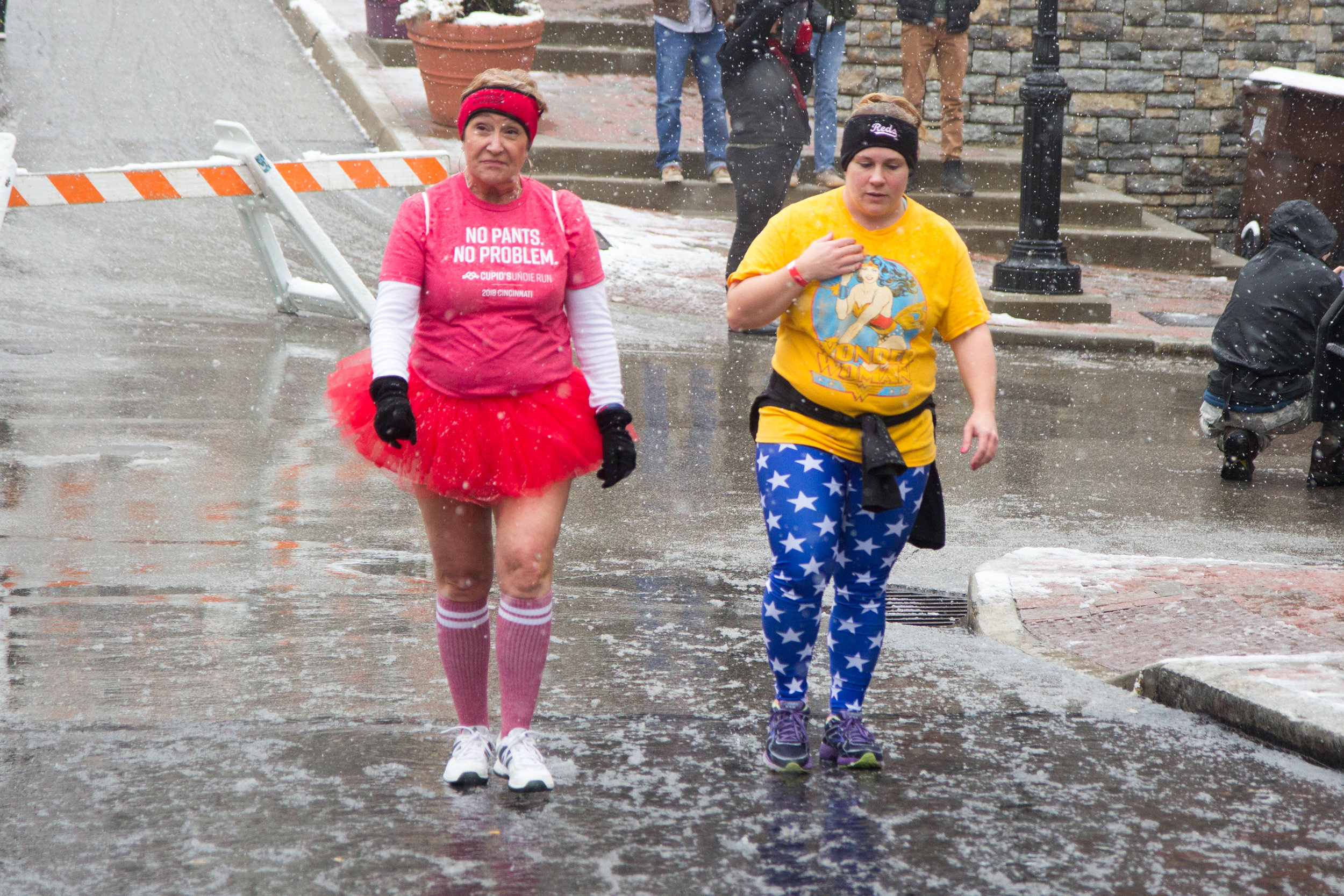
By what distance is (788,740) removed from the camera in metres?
3.92

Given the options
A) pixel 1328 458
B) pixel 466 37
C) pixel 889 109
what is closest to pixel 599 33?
pixel 466 37

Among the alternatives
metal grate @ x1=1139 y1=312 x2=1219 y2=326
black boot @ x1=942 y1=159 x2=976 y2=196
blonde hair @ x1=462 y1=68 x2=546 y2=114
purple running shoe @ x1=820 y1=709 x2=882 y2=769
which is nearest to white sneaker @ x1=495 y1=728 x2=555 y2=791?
purple running shoe @ x1=820 y1=709 x2=882 y2=769

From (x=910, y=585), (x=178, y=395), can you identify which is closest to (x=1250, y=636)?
(x=910, y=585)

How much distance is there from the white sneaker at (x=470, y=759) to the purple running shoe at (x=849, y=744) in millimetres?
879

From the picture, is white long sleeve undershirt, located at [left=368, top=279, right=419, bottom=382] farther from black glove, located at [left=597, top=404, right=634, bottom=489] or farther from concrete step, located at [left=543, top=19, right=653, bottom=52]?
concrete step, located at [left=543, top=19, right=653, bottom=52]

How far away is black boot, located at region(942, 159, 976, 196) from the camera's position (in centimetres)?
1475

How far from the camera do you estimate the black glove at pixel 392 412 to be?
11.6 ft

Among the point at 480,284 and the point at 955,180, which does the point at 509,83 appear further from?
the point at 955,180

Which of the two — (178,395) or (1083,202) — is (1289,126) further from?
(178,395)

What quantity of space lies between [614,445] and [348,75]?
13380 mm

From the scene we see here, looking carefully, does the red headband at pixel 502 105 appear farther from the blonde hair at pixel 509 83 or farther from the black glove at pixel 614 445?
the black glove at pixel 614 445

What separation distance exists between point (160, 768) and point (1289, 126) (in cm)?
1440

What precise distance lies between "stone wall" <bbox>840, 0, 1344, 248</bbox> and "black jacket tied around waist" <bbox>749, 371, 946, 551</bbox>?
12.9m

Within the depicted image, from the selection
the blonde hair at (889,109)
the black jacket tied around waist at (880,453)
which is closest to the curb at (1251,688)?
the black jacket tied around waist at (880,453)
